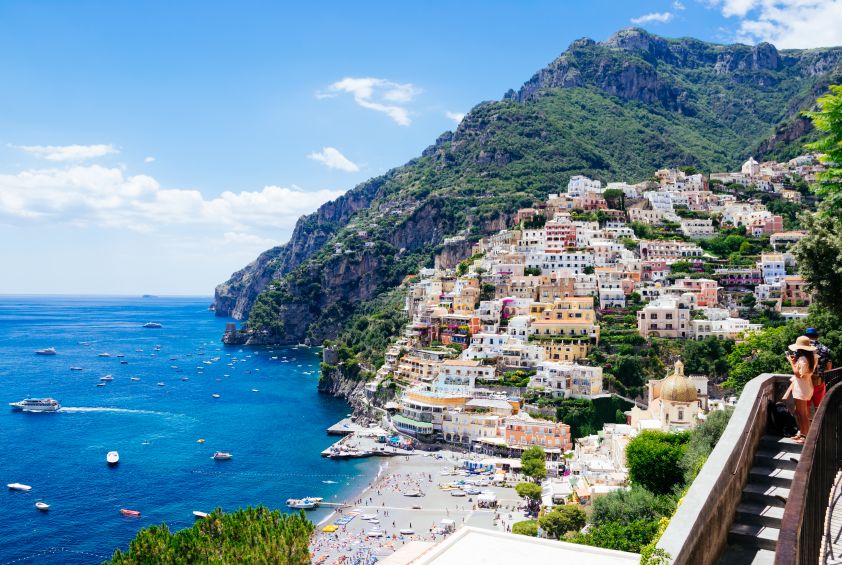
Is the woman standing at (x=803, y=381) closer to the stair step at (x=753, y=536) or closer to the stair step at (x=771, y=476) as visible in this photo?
the stair step at (x=771, y=476)

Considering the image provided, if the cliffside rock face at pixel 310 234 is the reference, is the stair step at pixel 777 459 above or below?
below

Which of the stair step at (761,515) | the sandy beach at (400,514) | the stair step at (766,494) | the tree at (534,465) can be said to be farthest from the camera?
the tree at (534,465)

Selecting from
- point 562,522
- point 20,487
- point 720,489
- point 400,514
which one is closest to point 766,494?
point 720,489

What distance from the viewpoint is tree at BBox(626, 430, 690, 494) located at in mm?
28328

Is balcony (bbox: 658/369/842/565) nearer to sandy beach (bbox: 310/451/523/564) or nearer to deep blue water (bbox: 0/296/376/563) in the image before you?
sandy beach (bbox: 310/451/523/564)

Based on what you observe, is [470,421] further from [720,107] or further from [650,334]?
[720,107]

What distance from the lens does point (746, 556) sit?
21.6ft

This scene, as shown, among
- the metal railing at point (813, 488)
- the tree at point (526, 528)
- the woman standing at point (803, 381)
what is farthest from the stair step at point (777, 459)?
the tree at point (526, 528)

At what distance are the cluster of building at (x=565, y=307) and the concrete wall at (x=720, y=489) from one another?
26433mm

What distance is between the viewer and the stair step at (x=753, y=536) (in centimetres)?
666

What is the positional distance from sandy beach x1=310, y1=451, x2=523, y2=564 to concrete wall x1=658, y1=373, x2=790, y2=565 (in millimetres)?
26873

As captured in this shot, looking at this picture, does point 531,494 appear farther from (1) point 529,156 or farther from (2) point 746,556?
(1) point 529,156

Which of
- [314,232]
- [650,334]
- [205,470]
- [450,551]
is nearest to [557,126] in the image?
[314,232]

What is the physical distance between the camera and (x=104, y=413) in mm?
64938
